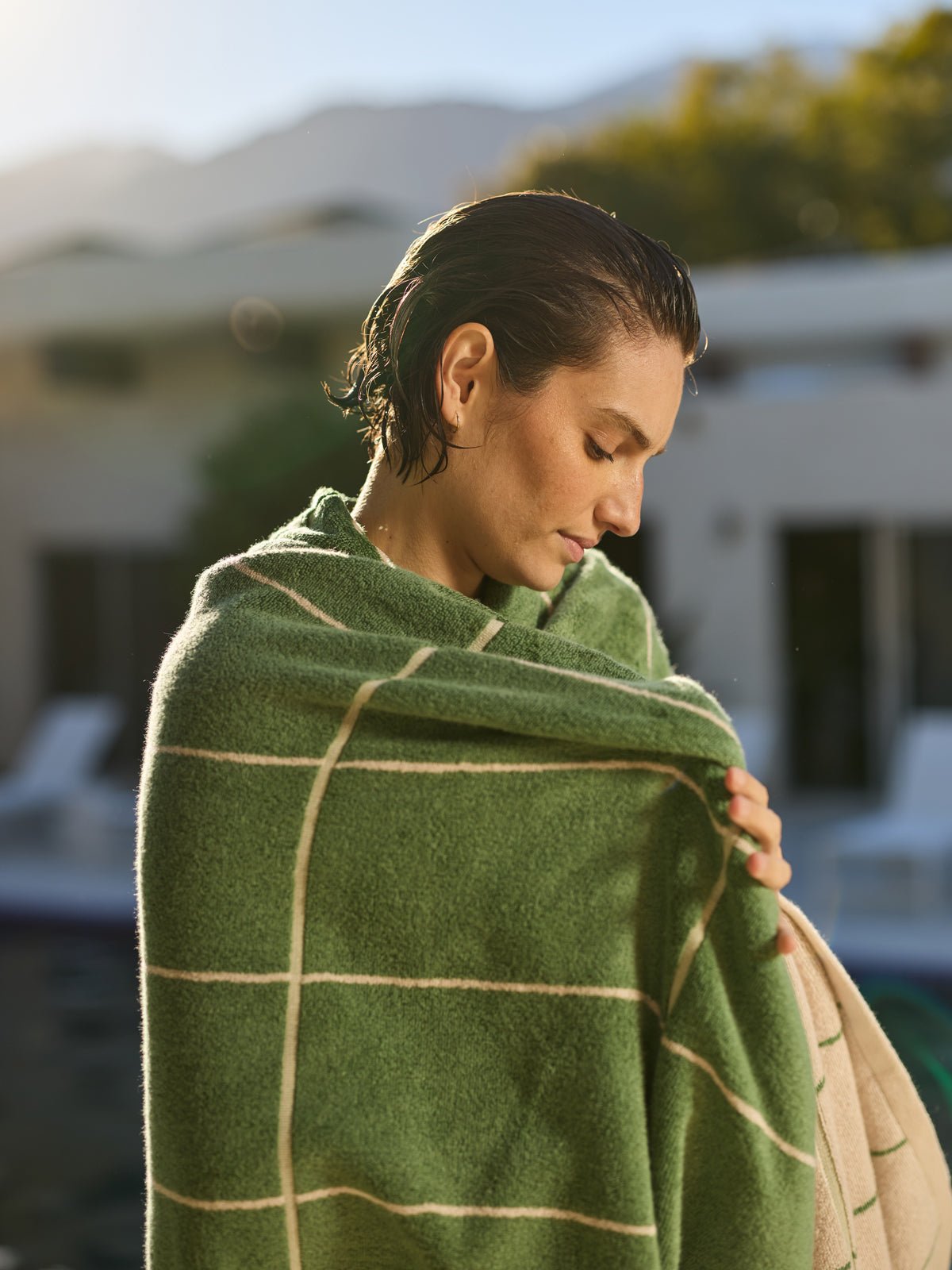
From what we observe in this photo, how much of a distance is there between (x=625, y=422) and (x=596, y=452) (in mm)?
32

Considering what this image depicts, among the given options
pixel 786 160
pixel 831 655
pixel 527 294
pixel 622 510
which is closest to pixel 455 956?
pixel 622 510

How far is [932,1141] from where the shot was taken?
4.49ft

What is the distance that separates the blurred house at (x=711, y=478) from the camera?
9273 millimetres

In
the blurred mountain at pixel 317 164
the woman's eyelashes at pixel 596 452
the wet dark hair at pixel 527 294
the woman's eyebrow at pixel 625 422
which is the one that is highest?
the blurred mountain at pixel 317 164

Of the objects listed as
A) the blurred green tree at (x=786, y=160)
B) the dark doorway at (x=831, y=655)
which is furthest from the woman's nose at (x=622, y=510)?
the blurred green tree at (x=786, y=160)

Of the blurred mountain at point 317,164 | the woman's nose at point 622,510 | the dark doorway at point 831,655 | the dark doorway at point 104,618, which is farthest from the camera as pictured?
the blurred mountain at point 317,164

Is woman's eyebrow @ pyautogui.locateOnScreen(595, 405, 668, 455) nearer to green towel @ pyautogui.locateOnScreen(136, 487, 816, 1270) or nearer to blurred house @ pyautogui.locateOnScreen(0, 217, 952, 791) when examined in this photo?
green towel @ pyautogui.locateOnScreen(136, 487, 816, 1270)

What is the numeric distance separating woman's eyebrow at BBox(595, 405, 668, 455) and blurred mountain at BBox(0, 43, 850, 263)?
25.3 metres

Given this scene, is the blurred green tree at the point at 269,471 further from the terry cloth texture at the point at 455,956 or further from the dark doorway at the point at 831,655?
the terry cloth texture at the point at 455,956

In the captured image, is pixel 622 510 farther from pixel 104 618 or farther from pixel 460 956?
pixel 104 618

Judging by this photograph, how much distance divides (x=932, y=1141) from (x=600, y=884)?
0.50m

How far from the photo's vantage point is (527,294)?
1.14 metres

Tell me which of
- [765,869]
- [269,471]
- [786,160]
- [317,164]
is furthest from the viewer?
[317,164]

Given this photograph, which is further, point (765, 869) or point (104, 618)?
point (104, 618)
